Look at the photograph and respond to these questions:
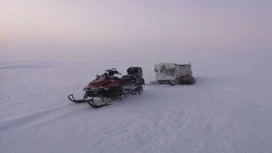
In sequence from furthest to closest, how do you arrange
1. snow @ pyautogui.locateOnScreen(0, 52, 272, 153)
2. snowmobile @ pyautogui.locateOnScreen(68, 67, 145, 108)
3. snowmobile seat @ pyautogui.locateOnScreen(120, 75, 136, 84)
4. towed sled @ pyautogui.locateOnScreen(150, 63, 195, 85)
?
towed sled @ pyautogui.locateOnScreen(150, 63, 195, 85), snowmobile seat @ pyautogui.locateOnScreen(120, 75, 136, 84), snowmobile @ pyautogui.locateOnScreen(68, 67, 145, 108), snow @ pyautogui.locateOnScreen(0, 52, 272, 153)

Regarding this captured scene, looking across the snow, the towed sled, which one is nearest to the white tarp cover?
the towed sled

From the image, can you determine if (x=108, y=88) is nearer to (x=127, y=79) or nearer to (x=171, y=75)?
(x=127, y=79)

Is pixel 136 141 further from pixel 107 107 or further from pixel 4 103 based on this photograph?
pixel 4 103

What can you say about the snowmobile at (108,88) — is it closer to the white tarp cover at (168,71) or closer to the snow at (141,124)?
the snow at (141,124)

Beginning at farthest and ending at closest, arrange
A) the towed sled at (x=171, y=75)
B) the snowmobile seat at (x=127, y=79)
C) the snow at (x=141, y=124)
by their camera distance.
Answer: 1. the towed sled at (x=171, y=75)
2. the snowmobile seat at (x=127, y=79)
3. the snow at (x=141, y=124)

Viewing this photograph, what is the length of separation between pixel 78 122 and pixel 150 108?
7.44ft

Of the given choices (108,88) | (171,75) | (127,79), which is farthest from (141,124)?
(171,75)

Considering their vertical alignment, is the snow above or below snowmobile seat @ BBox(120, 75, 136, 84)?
below

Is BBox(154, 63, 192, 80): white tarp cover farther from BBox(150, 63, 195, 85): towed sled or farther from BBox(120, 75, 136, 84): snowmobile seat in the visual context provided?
BBox(120, 75, 136, 84): snowmobile seat

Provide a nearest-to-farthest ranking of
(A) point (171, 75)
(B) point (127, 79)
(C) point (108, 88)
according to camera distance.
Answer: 1. (C) point (108, 88)
2. (B) point (127, 79)
3. (A) point (171, 75)

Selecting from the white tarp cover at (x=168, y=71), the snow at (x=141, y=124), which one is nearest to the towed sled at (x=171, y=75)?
the white tarp cover at (x=168, y=71)

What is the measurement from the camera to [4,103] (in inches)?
296

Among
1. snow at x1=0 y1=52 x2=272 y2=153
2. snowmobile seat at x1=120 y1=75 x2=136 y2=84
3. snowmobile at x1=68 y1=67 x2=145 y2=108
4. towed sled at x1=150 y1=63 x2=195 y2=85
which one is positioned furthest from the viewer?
towed sled at x1=150 y1=63 x2=195 y2=85

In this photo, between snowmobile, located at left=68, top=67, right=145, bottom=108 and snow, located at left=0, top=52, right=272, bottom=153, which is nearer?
snow, located at left=0, top=52, right=272, bottom=153
